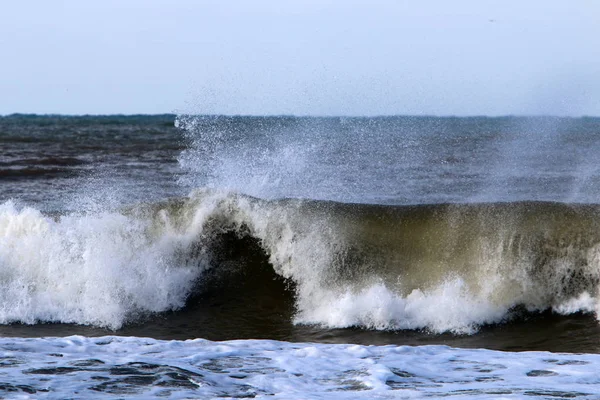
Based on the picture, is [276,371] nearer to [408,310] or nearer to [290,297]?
[408,310]

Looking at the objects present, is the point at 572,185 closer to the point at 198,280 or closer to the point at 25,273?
the point at 198,280


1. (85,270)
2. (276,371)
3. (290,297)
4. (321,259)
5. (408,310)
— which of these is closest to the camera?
(276,371)

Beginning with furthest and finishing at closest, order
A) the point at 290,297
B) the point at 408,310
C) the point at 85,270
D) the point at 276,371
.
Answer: the point at 290,297
the point at 85,270
the point at 408,310
the point at 276,371

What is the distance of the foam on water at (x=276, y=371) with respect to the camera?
5.85 meters

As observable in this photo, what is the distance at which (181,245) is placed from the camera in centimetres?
1026

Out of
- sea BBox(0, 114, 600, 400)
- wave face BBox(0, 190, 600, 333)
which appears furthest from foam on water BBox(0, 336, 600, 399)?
wave face BBox(0, 190, 600, 333)

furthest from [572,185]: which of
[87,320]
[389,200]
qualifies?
[87,320]

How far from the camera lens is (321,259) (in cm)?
984

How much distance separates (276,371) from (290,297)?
10.8 ft

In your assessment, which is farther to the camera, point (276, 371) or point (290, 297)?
point (290, 297)

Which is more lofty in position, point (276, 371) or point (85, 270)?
point (85, 270)

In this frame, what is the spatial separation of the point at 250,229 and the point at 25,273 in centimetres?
270

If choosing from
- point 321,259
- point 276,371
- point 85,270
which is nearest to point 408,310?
point 321,259

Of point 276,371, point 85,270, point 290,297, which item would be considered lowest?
point 276,371
